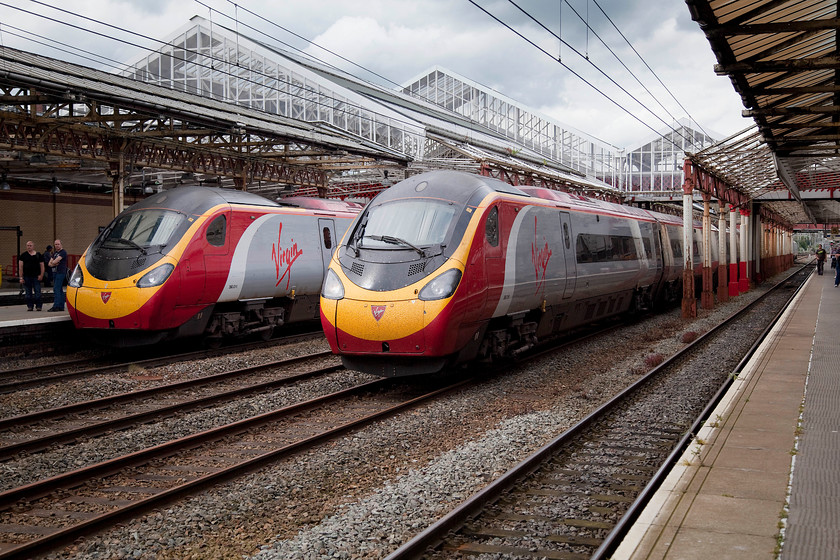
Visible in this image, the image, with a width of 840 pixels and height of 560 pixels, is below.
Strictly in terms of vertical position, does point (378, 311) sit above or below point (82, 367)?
above

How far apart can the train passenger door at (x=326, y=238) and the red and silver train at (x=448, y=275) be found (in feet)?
16.8

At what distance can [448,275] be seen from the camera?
948 centimetres

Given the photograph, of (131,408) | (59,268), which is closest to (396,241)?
(131,408)

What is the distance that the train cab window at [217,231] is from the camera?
1299 centimetres

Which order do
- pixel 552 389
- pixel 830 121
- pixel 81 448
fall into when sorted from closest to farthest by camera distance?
pixel 81 448 < pixel 552 389 < pixel 830 121

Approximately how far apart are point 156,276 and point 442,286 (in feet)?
17.5

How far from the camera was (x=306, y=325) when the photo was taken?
61.2 ft

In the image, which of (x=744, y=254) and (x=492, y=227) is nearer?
(x=492, y=227)

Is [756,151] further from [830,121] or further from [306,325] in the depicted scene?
[306,325]

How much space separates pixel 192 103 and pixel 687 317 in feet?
47.7

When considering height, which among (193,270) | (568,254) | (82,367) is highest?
→ (568,254)

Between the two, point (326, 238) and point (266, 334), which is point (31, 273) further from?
point (326, 238)

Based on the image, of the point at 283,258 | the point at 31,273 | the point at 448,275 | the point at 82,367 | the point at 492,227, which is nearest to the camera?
the point at 448,275

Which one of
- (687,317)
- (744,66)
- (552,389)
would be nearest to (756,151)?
(687,317)
